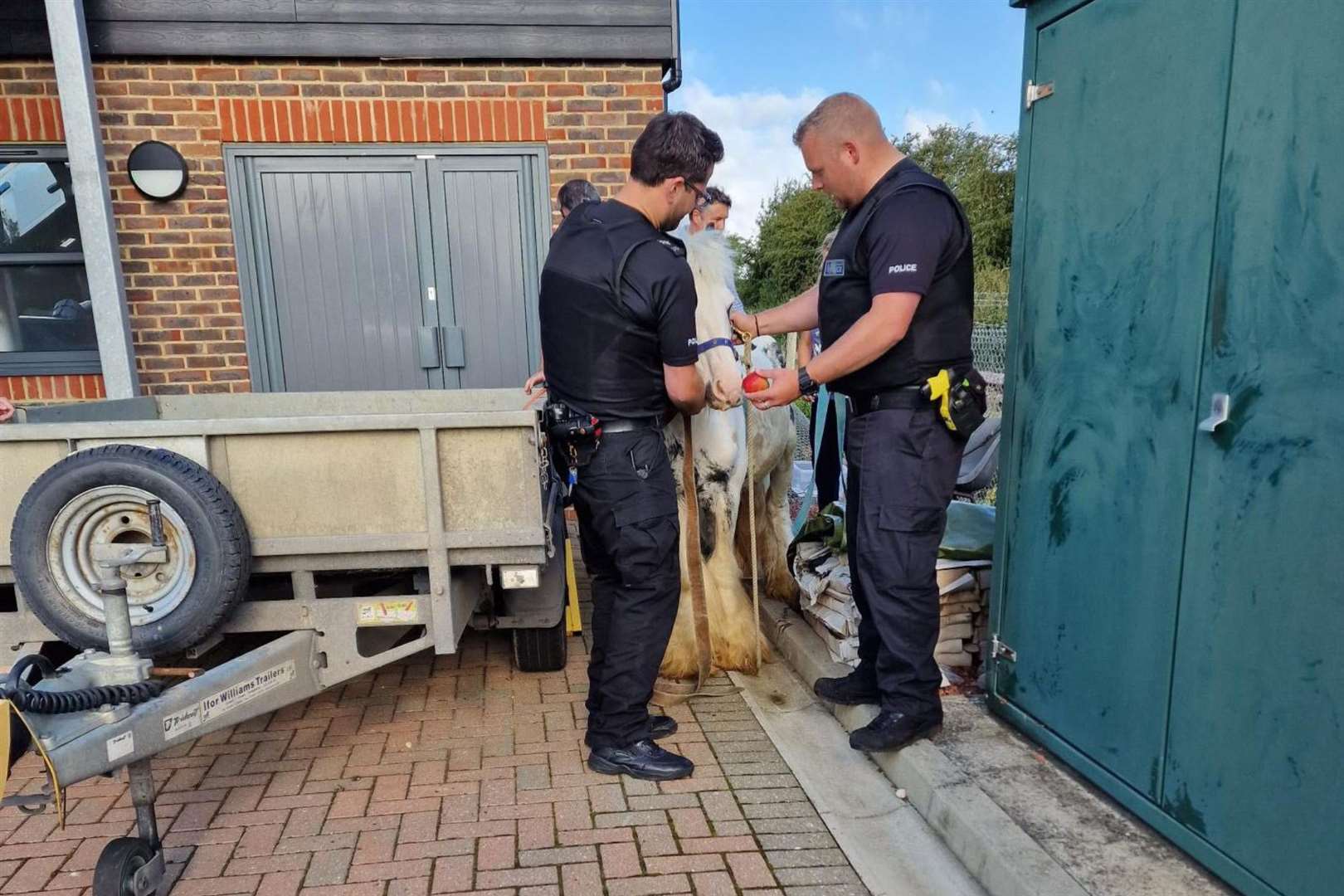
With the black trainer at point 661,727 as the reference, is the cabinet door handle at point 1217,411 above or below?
above

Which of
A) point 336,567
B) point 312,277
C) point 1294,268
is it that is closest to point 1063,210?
point 1294,268

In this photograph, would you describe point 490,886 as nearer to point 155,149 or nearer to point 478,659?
point 478,659

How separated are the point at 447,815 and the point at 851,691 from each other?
1.58 metres

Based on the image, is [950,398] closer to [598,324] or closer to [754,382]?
[754,382]

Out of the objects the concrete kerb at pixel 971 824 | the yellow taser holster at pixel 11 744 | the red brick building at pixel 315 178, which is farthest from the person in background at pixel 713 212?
the yellow taser holster at pixel 11 744

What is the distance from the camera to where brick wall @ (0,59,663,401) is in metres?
5.05

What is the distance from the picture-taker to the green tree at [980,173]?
21.5 metres

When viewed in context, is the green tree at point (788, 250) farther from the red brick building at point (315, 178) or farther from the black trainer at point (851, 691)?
the black trainer at point (851, 691)

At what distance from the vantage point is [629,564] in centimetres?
283

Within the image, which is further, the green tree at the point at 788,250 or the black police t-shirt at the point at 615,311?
the green tree at the point at 788,250

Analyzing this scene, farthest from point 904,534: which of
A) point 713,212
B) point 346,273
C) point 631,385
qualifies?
point 346,273

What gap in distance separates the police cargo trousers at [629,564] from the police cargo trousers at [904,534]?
A: 70 cm

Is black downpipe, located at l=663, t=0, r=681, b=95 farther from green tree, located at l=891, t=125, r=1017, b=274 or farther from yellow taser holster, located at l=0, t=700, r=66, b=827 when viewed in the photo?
green tree, located at l=891, t=125, r=1017, b=274

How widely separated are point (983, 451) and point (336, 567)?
3969mm
